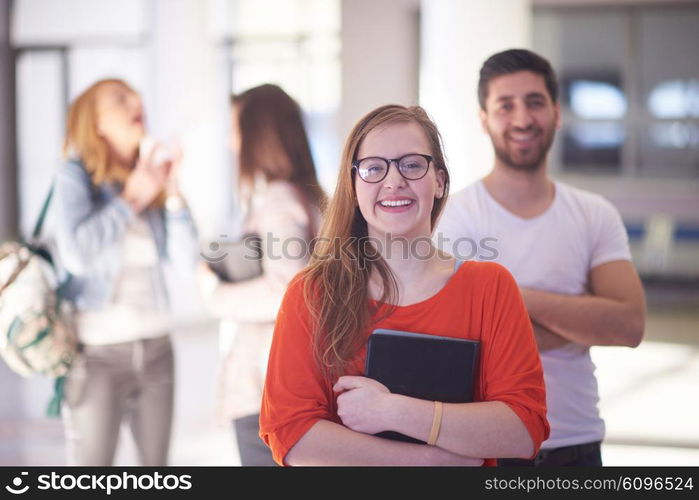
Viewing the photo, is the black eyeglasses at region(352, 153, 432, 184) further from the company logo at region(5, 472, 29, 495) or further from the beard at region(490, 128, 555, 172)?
the company logo at region(5, 472, 29, 495)

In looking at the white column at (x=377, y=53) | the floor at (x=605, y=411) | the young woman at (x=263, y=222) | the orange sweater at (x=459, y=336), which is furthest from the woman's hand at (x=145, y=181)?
the white column at (x=377, y=53)

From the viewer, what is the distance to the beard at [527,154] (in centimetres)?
180

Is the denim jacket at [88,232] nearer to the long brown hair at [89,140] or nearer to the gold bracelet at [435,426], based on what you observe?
the long brown hair at [89,140]

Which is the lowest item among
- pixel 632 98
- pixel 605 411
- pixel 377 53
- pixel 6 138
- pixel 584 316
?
pixel 605 411

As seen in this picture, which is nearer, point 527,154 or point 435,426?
point 435,426

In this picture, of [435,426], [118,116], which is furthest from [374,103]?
[435,426]

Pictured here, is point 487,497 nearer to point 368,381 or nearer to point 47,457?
point 368,381

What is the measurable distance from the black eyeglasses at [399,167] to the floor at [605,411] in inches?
48.5

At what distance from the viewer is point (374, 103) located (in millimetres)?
6109

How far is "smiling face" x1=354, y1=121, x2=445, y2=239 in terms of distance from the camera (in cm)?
135

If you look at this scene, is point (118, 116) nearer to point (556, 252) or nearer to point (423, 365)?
point (556, 252)

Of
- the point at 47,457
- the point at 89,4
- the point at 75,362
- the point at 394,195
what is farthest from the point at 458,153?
the point at 89,4

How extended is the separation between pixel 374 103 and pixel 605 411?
2.86 meters

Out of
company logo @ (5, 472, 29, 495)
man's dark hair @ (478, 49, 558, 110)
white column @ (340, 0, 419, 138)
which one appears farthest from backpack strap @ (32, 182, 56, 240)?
white column @ (340, 0, 419, 138)
